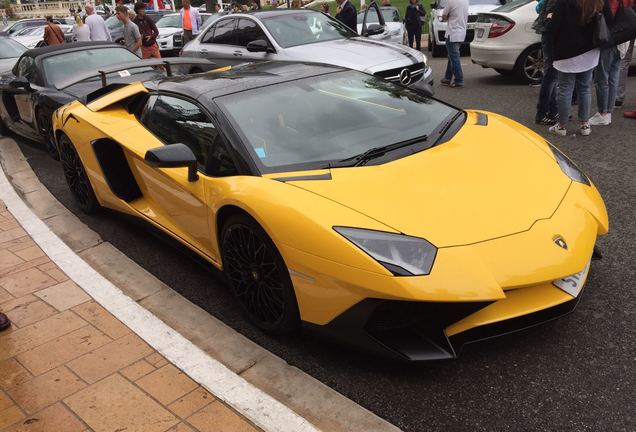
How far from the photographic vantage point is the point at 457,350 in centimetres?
237

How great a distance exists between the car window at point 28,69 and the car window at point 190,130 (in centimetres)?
384

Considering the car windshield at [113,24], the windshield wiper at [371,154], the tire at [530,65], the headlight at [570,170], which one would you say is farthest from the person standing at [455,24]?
the car windshield at [113,24]

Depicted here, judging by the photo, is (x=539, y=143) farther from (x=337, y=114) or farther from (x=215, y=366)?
(x=215, y=366)

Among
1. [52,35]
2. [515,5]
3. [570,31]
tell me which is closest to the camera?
[570,31]

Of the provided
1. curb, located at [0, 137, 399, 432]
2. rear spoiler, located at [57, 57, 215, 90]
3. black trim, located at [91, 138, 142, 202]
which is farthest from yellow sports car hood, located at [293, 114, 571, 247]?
rear spoiler, located at [57, 57, 215, 90]

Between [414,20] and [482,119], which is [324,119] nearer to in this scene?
[482,119]

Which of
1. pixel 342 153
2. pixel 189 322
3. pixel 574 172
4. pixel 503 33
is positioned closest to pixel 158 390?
pixel 189 322

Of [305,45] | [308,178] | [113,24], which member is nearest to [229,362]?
[308,178]

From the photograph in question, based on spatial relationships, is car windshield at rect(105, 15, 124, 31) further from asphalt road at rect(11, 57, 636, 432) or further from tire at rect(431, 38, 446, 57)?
asphalt road at rect(11, 57, 636, 432)

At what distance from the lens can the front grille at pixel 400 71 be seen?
6.89 meters

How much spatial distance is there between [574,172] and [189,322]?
7.56 feet

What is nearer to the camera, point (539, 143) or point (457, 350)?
point (457, 350)

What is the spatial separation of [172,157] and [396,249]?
1.39 metres

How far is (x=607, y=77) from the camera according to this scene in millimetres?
6062
